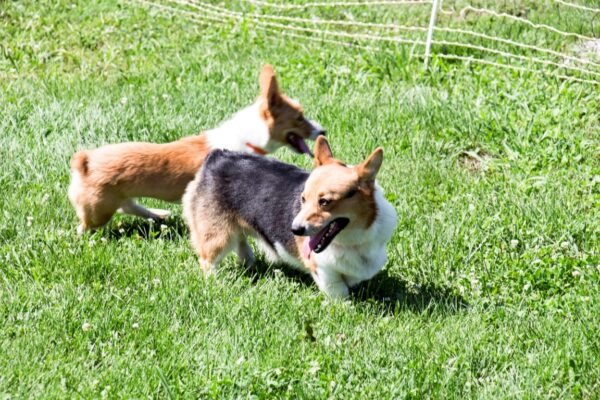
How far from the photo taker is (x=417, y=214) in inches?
239

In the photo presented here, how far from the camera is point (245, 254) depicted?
228 inches

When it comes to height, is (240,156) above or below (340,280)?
above

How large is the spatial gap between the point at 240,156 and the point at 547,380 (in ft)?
7.88

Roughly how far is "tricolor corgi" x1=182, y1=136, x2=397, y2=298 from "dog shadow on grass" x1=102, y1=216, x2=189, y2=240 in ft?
0.99

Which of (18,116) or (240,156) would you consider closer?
(240,156)

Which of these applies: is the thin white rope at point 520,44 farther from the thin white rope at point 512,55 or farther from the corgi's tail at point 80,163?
the corgi's tail at point 80,163

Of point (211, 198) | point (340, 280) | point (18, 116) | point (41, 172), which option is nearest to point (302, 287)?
point (340, 280)

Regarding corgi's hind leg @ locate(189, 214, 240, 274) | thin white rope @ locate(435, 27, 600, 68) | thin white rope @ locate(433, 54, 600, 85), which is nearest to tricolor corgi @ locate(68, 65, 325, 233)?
corgi's hind leg @ locate(189, 214, 240, 274)

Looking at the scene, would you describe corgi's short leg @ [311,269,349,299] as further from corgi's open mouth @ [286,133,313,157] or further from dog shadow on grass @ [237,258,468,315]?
corgi's open mouth @ [286,133,313,157]

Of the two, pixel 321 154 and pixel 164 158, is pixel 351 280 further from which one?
pixel 164 158

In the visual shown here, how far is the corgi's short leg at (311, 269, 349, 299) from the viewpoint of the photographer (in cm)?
513

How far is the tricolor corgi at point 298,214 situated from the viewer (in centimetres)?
489

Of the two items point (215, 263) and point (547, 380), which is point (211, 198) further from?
point (547, 380)

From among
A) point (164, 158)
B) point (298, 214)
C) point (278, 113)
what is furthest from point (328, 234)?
point (278, 113)
